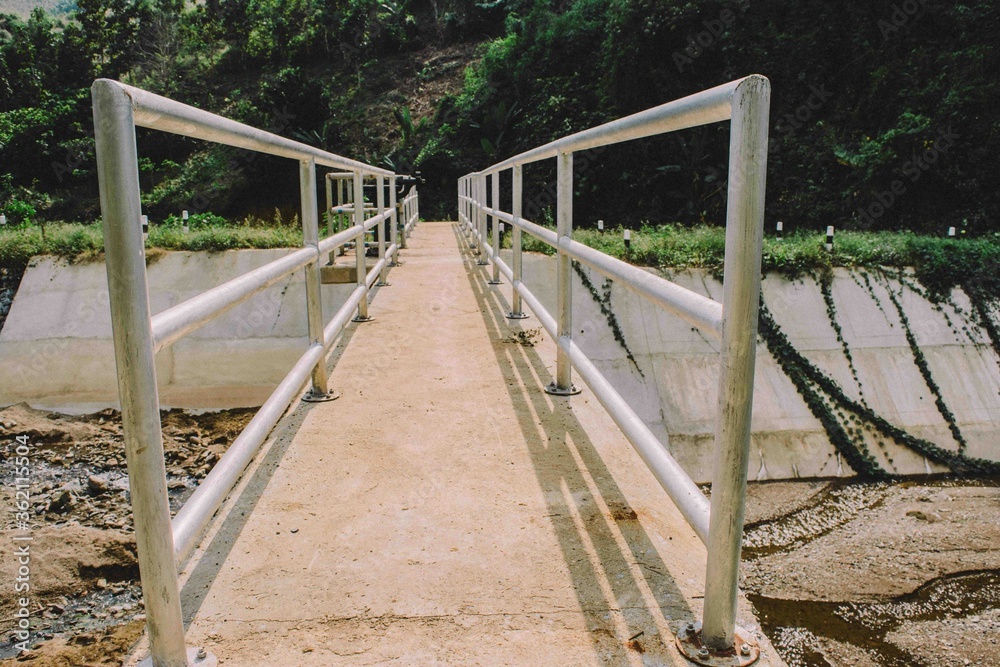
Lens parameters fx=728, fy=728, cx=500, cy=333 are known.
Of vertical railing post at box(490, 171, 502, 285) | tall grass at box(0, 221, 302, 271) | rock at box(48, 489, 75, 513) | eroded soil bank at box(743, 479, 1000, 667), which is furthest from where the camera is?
tall grass at box(0, 221, 302, 271)

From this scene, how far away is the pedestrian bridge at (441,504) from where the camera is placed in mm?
1195

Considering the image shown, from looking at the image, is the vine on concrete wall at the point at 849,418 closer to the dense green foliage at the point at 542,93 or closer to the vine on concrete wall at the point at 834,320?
the vine on concrete wall at the point at 834,320

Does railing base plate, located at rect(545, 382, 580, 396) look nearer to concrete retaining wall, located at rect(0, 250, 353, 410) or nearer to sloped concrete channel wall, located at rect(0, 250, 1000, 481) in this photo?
sloped concrete channel wall, located at rect(0, 250, 1000, 481)

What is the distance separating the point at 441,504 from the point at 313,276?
111 centimetres

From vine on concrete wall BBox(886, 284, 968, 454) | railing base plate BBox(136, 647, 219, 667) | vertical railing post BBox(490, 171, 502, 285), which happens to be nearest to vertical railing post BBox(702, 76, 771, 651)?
railing base plate BBox(136, 647, 219, 667)

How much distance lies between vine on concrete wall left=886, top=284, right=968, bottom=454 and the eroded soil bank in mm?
605

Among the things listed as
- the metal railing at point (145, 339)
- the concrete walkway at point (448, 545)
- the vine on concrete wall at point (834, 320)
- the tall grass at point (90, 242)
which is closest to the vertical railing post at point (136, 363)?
the metal railing at point (145, 339)

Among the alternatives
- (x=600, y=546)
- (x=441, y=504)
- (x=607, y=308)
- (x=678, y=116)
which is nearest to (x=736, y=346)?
(x=678, y=116)

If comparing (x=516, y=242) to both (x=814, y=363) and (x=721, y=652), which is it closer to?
(x=721, y=652)

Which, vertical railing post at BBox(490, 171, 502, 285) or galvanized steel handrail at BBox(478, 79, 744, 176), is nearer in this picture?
galvanized steel handrail at BBox(478, 79, 744, 176)

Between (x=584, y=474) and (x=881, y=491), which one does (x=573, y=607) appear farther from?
(x=881, y=491)

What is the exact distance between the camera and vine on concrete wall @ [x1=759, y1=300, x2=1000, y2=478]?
7816 millimetres

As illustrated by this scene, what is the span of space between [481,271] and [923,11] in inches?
496

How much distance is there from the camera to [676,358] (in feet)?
28.2
